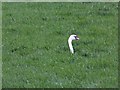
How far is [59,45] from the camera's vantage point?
2109 cm

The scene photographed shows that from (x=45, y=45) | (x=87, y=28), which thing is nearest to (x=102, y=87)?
(x=45, y=45)

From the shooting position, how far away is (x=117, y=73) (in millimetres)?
17516

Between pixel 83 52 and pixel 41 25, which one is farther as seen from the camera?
pixel 41 25

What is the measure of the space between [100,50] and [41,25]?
497 cm

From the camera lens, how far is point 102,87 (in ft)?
52.7

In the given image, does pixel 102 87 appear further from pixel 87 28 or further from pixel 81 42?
pixel 87 28

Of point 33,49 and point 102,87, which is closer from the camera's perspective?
point 102,87

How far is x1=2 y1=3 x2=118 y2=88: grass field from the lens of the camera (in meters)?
16.9

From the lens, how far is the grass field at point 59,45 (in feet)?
55.5

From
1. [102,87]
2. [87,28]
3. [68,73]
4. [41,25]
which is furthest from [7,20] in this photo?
[102,87]

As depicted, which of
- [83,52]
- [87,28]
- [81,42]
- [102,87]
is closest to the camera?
[102,87]

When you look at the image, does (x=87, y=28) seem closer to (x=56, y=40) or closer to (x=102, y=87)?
(x=56, y=40)

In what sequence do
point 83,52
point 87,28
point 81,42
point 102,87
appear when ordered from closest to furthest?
1. point 102,87
2. point 83,52
3. point 81,42
4. point 87,28

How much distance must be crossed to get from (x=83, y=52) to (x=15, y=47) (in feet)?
9.58
